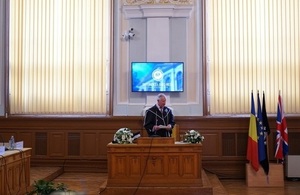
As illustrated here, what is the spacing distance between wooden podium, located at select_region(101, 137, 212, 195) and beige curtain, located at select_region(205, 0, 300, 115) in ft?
9.90

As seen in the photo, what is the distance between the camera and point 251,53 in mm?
10188

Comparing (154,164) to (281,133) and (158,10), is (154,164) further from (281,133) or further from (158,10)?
(158,10)

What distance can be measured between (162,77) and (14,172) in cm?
426

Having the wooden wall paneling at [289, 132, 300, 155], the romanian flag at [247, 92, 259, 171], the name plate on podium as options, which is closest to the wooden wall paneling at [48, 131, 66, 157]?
the name plate on podium

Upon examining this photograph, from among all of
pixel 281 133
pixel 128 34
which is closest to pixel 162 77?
pixel 128 34

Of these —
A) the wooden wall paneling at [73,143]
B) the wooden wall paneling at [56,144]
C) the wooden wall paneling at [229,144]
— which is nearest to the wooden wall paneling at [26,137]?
the wooden wall paneling at [56,144]

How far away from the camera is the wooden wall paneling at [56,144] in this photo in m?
10.3

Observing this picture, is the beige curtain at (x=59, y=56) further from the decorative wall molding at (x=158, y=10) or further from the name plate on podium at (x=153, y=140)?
the name plate on podium at (x=153, y=140)

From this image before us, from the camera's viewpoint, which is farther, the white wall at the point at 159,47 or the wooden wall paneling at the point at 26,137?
the wooden wall paneling at the point at 26,137

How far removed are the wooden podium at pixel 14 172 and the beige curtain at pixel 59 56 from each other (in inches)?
118

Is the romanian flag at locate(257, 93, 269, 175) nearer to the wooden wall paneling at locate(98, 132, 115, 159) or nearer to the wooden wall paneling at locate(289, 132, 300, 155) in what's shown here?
the wooden wall paneling at locate(289, 132, 300, 155)

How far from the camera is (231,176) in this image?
989 cm

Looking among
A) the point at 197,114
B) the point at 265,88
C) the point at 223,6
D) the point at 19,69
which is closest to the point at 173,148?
the point at 197,114

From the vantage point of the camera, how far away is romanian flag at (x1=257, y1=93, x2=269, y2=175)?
8.91m
